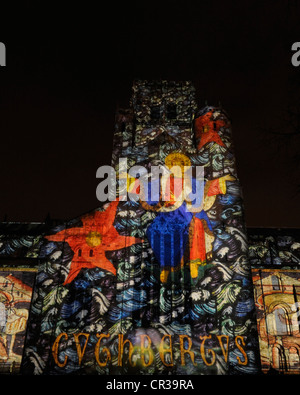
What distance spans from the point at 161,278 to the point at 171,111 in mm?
11823

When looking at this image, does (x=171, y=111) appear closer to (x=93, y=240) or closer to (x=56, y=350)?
(x=93, y=240)

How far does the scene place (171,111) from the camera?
72.6 ft

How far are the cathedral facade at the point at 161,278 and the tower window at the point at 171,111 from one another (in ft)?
10.7

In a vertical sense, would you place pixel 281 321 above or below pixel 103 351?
above

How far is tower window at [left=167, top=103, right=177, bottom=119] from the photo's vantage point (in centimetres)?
Answer: 2195

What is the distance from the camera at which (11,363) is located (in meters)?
18.9

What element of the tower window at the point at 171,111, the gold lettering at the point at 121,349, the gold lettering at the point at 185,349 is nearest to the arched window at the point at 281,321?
the gold lettering at the point at 185,349

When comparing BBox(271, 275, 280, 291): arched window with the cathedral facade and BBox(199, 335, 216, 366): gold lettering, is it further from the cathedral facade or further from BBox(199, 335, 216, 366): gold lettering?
BBox(199, 335, 216, 366): gold lettering

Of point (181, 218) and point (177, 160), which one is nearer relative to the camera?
point (181, 218)

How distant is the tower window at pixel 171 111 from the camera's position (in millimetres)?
21953

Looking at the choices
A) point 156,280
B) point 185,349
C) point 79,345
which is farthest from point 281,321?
point 79,345
